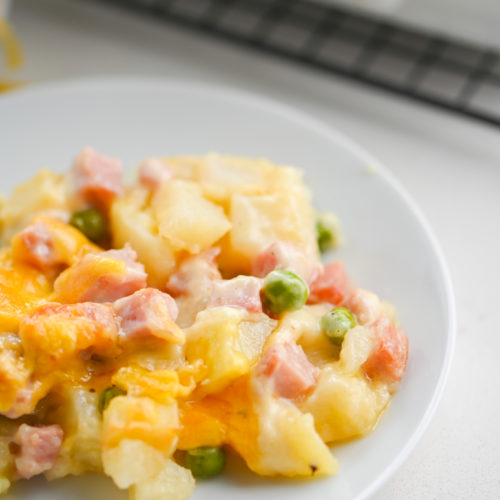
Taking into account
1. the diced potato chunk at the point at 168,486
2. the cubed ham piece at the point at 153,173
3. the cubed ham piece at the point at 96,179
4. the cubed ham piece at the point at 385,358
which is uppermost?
the cubed ham piece at the point at 153,173

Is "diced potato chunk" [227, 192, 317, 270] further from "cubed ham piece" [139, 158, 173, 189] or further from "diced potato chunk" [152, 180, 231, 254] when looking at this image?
"cubed ham piece" [139, 158, 173, 189]

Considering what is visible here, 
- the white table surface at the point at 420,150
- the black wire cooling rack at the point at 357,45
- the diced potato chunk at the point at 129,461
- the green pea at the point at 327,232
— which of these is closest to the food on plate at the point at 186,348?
the diced potato chunk at the point at 129,461

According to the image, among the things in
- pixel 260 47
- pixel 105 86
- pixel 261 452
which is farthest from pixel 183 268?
pixel 260 47

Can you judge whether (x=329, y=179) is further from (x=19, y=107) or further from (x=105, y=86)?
(x=19, y=107)

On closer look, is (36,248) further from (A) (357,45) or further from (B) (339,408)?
(A) (357,45)

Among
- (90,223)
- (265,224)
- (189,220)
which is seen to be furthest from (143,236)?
(265,224)

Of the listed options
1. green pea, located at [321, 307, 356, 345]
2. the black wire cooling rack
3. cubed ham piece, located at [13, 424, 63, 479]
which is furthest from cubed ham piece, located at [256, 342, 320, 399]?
the black wire cooling rack

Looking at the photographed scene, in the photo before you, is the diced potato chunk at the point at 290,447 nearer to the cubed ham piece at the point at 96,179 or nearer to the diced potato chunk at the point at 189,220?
the diced potato chunk at the point at 189,220
